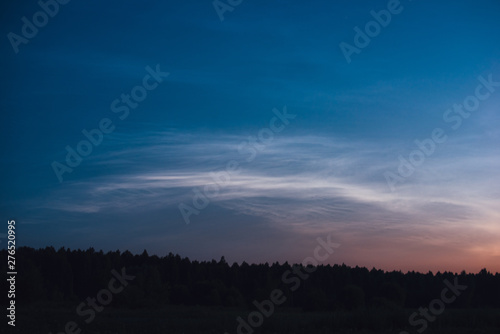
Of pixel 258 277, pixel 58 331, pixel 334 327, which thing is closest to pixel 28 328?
pixel 58 331

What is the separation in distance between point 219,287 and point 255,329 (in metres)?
56.7

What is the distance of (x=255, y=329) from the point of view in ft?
76.9

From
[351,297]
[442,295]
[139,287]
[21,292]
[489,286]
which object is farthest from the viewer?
[489,286]

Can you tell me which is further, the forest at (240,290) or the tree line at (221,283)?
the tree line at (221,283)

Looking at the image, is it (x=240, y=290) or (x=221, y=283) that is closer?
(x=221, y=283)

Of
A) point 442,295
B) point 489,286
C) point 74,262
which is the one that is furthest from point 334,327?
point 74,262

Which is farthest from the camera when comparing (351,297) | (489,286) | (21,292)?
(489,286)

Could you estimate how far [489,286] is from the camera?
86562 mm

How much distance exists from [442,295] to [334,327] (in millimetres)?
51507

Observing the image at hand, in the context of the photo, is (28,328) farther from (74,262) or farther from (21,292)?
(74,262)

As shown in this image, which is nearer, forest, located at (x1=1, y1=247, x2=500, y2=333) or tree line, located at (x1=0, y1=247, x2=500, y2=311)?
forest, located at (x1=1, y1=247, x2=500, y2=333)

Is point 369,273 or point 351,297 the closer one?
point 351,297

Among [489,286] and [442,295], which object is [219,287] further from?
[489,286]

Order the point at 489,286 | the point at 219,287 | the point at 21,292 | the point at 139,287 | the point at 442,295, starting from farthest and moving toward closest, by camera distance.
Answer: the point at 489,286
the point at 219,287
the point at 442,295
the point at 139,287
the point at 21,292
